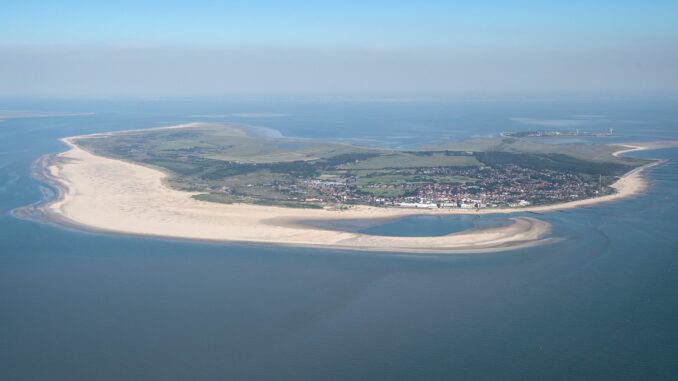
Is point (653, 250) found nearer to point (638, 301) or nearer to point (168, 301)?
point (638, 301)

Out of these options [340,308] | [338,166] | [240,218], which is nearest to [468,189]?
[338,166]

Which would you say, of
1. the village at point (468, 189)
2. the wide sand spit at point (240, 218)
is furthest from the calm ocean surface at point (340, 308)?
the village at point (468, 189)

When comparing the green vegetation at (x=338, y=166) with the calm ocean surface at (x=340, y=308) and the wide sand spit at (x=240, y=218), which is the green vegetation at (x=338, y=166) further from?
the calm ocean surface at (x=340, y=308)

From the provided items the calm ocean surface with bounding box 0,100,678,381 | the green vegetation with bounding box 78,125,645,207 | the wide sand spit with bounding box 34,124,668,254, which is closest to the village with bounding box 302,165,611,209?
the green vegetation with bounding box 78,125,645,207

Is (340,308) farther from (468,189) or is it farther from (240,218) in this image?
(468,189)

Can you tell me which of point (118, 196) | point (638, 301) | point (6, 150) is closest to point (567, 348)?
point (638, 301)

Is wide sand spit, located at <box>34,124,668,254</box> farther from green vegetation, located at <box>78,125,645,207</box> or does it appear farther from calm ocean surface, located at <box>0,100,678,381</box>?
green vegetation, located at <box>78,125,645,207</box>
